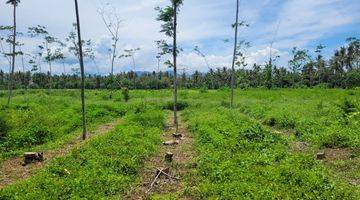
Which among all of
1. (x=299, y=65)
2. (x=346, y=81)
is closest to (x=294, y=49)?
(x=299, y=65)

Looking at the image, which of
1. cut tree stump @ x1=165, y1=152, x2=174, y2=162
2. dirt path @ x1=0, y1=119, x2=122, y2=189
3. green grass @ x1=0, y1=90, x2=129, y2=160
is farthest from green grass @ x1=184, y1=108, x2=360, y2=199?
green grass @ x1=0, y1=90, x2=129, y2=160

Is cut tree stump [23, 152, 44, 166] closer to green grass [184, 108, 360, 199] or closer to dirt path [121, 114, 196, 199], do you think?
dirt path [121, 114, 196, 199]

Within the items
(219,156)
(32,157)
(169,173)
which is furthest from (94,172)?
(219,156)

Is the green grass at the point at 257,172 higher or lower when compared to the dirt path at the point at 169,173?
higher

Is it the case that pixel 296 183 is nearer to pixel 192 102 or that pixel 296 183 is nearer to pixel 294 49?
pixel 192 102

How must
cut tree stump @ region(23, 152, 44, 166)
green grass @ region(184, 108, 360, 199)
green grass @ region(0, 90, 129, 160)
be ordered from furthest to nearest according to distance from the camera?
1. green grass @ region(0, 90, 129, 160)
2. cut tree stump @ region(23, 152, 44, 166)
3. green grass @ region(184, 108, 360, 199)

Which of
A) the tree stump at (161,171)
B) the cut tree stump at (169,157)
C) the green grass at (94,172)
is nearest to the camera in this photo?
the green grass at (94,172)

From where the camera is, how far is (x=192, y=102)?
4994cm

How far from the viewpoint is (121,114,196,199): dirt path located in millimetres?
14629

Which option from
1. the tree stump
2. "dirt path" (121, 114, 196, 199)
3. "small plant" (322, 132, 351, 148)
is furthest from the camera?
"small plant" (322, 132, 351, 148)

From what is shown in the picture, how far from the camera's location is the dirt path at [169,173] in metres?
14.6

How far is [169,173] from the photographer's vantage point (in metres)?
17.2

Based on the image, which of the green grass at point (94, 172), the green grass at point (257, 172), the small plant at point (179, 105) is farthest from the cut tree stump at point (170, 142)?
the small plant at point (179, 105)

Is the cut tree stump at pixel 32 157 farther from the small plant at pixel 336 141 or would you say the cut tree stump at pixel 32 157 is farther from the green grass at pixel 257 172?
the small plant at pixel 336 141
